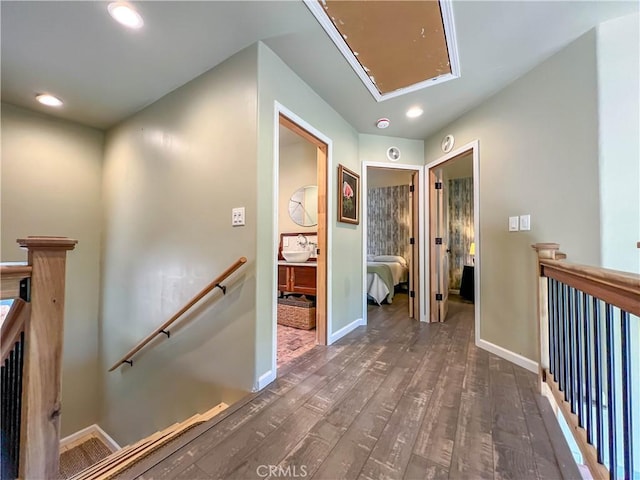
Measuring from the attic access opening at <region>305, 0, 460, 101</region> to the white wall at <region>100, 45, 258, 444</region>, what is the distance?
594mm

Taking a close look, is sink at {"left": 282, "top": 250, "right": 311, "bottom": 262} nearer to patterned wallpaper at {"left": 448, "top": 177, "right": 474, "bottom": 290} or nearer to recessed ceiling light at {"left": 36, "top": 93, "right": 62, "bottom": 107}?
recessed ceiling light at {"left": 36, "top": 93, "right": 62, "bottom": 107}

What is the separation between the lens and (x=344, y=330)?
9.01ft

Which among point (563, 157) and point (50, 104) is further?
point (50, 104)

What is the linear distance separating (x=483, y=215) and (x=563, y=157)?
0.71 meters

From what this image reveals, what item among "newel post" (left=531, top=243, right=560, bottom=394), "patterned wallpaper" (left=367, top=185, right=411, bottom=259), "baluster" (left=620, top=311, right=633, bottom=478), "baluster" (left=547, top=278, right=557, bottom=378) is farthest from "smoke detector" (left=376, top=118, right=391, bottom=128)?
"patterned wallpaper" (left=367, top=185, right=411, bottom=259)

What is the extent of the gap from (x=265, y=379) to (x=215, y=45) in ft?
7.36

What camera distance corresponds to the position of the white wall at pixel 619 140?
5.18ft

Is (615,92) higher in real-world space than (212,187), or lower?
higher

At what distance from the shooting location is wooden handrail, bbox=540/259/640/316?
738 millimetres

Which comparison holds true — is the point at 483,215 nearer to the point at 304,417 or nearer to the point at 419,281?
the point at 419,281

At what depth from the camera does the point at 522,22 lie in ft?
5.25

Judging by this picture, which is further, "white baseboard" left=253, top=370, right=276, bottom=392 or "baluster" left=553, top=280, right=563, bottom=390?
"white baseboard" left=253, top=370, right=276, bottom=392

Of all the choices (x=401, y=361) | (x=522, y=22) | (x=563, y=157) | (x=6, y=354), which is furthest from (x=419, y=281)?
(x=6, y=354)

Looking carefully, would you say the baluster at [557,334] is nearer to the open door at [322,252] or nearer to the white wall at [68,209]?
the open door at [322,252]
